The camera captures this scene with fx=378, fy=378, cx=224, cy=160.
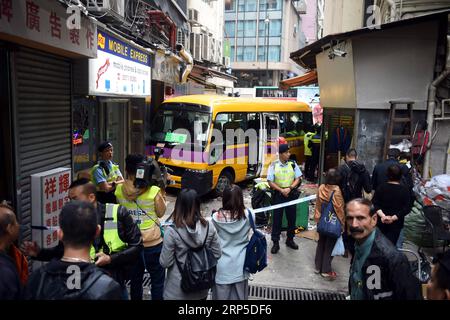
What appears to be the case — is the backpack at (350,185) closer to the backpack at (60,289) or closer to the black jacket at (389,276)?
the black jacket at (389,276)

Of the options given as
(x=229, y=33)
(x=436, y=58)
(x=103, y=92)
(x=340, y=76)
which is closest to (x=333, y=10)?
(x=340, y=76)

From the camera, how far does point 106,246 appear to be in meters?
3.10

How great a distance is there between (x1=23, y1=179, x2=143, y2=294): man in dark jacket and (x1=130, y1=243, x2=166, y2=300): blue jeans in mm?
458

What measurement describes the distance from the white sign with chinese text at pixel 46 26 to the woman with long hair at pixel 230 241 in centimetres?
273

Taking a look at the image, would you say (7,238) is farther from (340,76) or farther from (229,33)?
(229,33)

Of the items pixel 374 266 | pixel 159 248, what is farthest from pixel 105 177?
pixel 374 266

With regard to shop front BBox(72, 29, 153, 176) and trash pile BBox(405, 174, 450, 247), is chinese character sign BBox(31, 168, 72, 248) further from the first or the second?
trash pile BBox(405, 174, 450, 247)

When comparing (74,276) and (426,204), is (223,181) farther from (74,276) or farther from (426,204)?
(74,276)

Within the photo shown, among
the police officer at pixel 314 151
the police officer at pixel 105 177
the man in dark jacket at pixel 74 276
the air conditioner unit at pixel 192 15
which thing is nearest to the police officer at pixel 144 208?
the police officer at pixel 105 177

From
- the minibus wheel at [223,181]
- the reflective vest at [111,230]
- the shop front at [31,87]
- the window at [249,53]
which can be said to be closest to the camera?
the reflective vest at [111,230]

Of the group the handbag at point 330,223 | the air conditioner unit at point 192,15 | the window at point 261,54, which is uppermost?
the window at point 261,54

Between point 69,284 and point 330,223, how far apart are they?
154 inches

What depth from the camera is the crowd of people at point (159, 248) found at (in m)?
2.10

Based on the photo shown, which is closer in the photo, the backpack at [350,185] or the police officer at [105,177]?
the police officer at [105,177]
